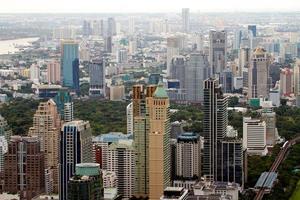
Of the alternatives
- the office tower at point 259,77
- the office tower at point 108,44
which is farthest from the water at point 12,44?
the office tower at point 259,77

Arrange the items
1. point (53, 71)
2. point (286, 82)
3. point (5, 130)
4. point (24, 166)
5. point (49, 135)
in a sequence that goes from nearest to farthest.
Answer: point (24, 166), point (49, 135), point (5, 130), point (286, 82), point (53, 71)

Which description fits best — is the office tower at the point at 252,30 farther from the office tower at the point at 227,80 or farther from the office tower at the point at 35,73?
the office tower at the point at 35,73

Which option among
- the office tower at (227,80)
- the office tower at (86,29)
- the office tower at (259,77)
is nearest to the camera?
the office tower at (259,77)

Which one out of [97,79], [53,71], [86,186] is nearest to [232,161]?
[86,186]

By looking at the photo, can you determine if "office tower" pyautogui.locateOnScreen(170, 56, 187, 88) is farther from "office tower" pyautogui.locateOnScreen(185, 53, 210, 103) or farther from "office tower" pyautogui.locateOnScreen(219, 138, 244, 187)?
"office tower" pyautogui.locateOnScreen(219, 138, 244, 187)

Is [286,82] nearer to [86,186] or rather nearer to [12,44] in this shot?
[12,44]

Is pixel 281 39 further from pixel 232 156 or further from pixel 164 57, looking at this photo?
pixel 232 156
